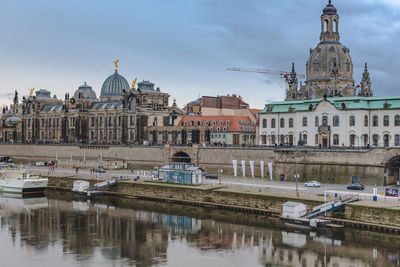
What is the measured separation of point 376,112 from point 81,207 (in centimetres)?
4581

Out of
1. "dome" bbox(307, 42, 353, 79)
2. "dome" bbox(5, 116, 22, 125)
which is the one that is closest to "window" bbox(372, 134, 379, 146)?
"dome" bbox(307, 42, 353, 79)

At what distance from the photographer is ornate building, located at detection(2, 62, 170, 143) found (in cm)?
11819

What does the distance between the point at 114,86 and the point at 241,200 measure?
83537 millimetres

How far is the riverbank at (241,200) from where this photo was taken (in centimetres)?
5266

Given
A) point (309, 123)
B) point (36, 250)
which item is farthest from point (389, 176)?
point (36, 250)

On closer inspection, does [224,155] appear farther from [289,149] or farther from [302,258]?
[302,258]

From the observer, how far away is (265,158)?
281 ft

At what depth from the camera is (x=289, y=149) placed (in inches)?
3236

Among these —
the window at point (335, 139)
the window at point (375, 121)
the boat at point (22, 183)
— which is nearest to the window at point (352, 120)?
the window at point (375, 121)

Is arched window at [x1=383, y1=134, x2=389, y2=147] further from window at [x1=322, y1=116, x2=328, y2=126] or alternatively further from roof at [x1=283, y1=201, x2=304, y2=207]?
roof at [x1=283, y1=201, x2=304, y2=207]

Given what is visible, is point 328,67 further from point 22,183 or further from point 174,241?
point 174,241

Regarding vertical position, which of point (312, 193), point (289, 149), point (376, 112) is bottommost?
point (312, 193)

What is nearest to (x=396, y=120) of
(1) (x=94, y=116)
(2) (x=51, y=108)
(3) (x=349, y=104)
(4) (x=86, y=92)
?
(3) (x=349, y=104)

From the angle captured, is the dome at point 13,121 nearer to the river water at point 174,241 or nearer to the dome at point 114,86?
the dome at point 114,86
